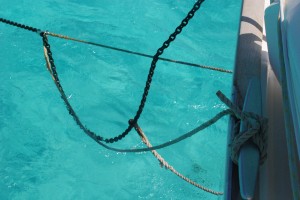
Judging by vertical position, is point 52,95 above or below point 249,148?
below

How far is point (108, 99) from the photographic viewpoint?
14.9 ft

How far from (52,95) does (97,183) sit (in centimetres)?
120

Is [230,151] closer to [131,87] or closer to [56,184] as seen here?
[56,184]

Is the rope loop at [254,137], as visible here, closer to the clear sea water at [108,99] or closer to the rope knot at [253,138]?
the rope knot at [253,138]

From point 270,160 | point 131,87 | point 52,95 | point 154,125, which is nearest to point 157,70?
point 131,87

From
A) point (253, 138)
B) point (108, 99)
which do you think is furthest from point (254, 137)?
point (108, 99)

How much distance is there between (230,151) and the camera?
1.43 meters

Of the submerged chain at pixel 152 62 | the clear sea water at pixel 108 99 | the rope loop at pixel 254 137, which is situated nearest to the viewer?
the rope loop at pixel 254 137

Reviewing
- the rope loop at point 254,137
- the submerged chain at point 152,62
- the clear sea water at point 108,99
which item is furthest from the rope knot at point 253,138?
the clear sea water at point 108,99

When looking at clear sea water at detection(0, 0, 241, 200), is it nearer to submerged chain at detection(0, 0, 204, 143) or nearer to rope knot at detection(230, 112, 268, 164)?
submerged chain at detection(0, 0, 204, 143)

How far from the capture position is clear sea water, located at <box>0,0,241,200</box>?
12.3ft

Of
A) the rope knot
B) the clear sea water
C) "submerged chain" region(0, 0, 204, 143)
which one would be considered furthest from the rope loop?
the clear sea water

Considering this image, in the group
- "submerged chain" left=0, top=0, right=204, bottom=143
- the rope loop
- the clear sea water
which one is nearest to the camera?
the rope loop

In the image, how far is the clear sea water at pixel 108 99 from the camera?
374cm
